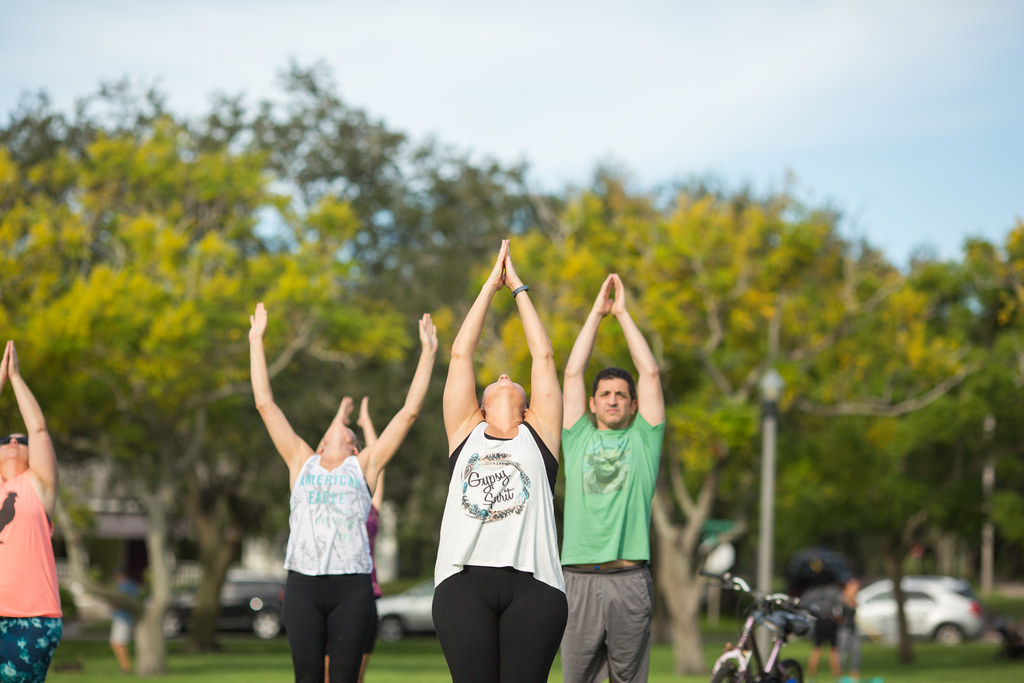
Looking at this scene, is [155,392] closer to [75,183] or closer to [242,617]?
[75,183]

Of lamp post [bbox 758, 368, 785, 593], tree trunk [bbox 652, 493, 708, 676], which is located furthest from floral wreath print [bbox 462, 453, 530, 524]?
tree trunk [bbox 652, 493, 708, 676]

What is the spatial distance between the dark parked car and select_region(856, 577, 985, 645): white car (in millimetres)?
16142

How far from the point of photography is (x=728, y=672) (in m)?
8.21

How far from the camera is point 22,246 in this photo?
1934cm

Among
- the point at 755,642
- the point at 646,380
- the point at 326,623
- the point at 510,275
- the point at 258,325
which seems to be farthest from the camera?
the point at 755,642

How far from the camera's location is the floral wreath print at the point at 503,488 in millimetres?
4176

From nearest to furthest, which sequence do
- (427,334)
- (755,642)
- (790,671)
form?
1. (427,334)
2. (755,642)
3. (790,671)

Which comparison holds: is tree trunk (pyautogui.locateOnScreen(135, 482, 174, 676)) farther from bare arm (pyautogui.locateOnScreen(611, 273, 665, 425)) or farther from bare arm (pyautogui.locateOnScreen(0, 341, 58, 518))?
bare arm (pyautogui.locateOnScreen(611, 273, 665, 425))

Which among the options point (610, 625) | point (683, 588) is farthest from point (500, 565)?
point (683, 588)

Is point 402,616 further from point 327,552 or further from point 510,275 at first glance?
point 510,275

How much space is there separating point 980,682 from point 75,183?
18.2 m

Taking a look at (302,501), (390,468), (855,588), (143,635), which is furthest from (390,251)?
(302,501)

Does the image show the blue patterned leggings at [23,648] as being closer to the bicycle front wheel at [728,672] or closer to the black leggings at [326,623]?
the black leggings at [326,623]

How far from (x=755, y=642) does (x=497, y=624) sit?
16.1 ft
